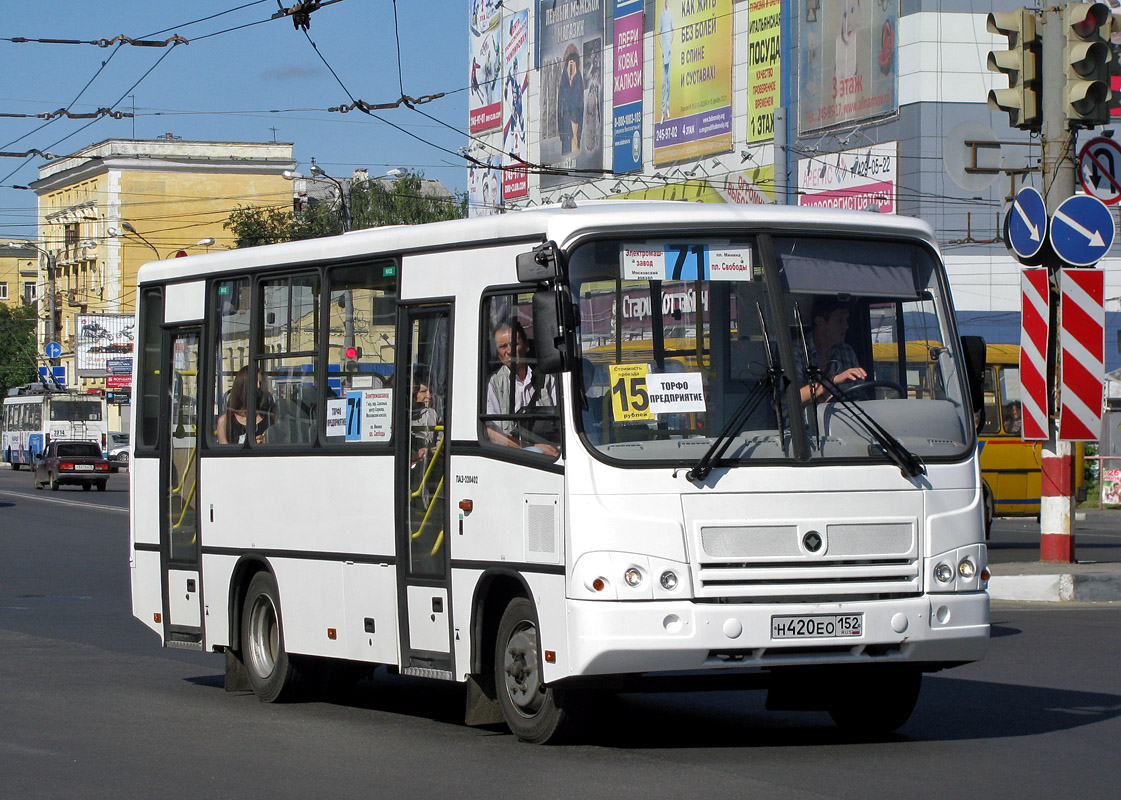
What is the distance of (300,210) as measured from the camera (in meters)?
99.9

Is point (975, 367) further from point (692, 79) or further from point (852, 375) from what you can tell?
point (692, 79)

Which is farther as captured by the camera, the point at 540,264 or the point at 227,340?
the point at 227,340

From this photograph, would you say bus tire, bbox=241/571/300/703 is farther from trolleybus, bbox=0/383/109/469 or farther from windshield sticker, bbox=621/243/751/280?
trolleybus, bbox=0/383/109/469

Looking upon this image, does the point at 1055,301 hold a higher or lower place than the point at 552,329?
higher

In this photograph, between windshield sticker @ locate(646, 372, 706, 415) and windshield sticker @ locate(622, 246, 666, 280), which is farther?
windshield sticker @ locate(622, 246, 666, 280)

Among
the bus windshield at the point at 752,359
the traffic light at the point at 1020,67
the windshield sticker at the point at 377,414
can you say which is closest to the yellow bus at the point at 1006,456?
the traffic light at the point at 1020,67

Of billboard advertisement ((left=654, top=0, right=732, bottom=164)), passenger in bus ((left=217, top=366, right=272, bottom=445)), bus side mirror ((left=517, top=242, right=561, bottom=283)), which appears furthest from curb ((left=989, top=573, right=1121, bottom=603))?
billboard advertisement ((left=654, top=0, right=732, bottom=164))

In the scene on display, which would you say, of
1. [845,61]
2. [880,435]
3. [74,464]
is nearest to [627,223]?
[880,435]

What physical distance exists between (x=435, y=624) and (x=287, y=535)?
1.80m

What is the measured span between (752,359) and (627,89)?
5285cm

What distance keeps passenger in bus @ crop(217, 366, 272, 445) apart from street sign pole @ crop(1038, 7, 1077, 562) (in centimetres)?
880

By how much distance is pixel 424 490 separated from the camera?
32.1 ft

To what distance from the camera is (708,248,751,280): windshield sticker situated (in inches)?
349

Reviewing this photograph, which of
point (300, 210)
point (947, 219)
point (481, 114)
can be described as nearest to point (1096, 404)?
point (947, 219)
